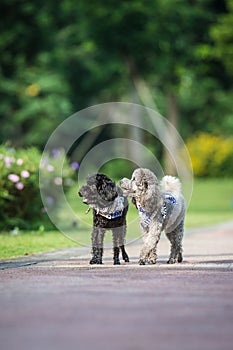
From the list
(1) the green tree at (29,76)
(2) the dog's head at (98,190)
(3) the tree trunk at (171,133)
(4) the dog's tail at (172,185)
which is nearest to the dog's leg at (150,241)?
(2) the dog's head at (98,190)

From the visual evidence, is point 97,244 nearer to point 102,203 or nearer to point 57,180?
point 102,203

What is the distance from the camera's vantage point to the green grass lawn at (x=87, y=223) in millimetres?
17953

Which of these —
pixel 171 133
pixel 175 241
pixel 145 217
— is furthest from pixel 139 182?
pixel 171 133

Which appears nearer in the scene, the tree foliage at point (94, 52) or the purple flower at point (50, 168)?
the purple flower at point (50, 168)

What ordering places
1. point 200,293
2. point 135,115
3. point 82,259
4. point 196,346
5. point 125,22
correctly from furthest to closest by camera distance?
point 135,115 < point 125,22 < point 82,259 < point 200,293 < point 196,346

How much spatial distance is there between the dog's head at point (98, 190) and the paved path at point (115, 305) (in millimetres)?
817

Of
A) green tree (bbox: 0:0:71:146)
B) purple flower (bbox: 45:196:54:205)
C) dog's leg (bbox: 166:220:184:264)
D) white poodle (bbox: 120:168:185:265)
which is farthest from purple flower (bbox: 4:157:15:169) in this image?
green tree (bbox: 0:0:71:146)

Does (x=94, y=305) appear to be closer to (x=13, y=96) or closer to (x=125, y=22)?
(x=125, y=22)

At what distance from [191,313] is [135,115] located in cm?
4101

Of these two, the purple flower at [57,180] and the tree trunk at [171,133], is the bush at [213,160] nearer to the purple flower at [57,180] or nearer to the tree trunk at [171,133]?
the tree trunk at [171,133]

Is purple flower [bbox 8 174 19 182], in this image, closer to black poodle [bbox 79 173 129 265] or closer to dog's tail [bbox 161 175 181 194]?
dog's tail [bbox 161 175 181 194]

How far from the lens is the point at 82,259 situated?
15188 mm

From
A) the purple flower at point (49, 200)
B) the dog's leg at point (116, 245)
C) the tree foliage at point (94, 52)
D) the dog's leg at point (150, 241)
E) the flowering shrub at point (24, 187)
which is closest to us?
the dog's leg at point (150, 241)

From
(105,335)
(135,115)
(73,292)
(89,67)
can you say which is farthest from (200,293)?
(89,67)
